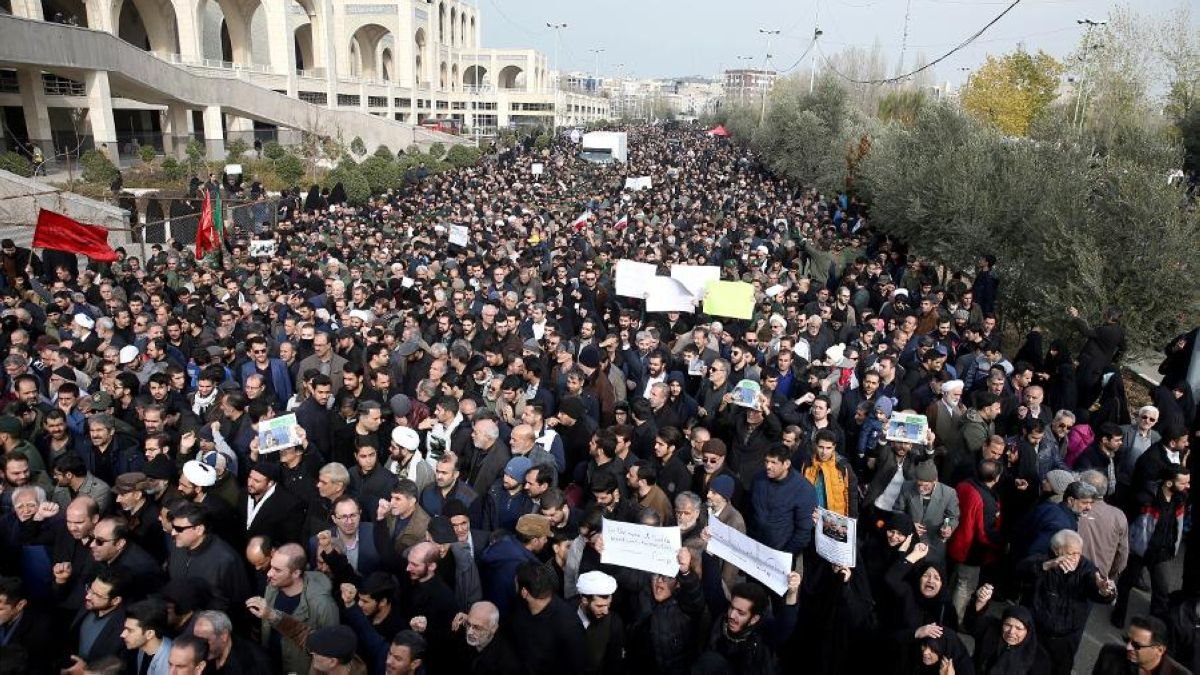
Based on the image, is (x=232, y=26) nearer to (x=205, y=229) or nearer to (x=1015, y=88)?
(x=205, y=229)

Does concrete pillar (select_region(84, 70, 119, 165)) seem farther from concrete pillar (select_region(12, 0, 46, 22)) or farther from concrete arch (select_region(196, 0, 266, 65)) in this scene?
concrete arch (select_region(196, 0, 266, 65))

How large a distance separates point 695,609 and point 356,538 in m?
1.99

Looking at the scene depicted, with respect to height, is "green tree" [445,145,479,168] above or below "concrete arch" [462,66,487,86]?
below

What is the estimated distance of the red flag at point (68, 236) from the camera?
11.1 metres

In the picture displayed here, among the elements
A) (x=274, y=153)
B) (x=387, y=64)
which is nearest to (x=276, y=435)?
(x=274, y=153)

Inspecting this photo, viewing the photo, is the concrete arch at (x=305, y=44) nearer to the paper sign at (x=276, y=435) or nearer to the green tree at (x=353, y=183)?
the green tree at (x=353, y=183)

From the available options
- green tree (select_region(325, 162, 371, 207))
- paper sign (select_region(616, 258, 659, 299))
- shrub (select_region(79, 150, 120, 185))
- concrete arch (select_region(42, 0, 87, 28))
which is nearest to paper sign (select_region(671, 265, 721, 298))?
paper sign (select_region(616, 258, 659, 299))

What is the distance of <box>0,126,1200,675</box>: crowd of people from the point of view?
390 cm

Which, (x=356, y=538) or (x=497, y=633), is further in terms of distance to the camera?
(x=356, y=538)

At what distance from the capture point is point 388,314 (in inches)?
399

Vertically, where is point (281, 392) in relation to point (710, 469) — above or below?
below

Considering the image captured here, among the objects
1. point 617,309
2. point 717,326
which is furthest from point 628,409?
point 617,309

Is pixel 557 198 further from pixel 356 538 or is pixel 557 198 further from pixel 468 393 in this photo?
pixel 356 538

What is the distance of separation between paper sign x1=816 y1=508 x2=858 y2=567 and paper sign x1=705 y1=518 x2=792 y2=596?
0.94 ft
